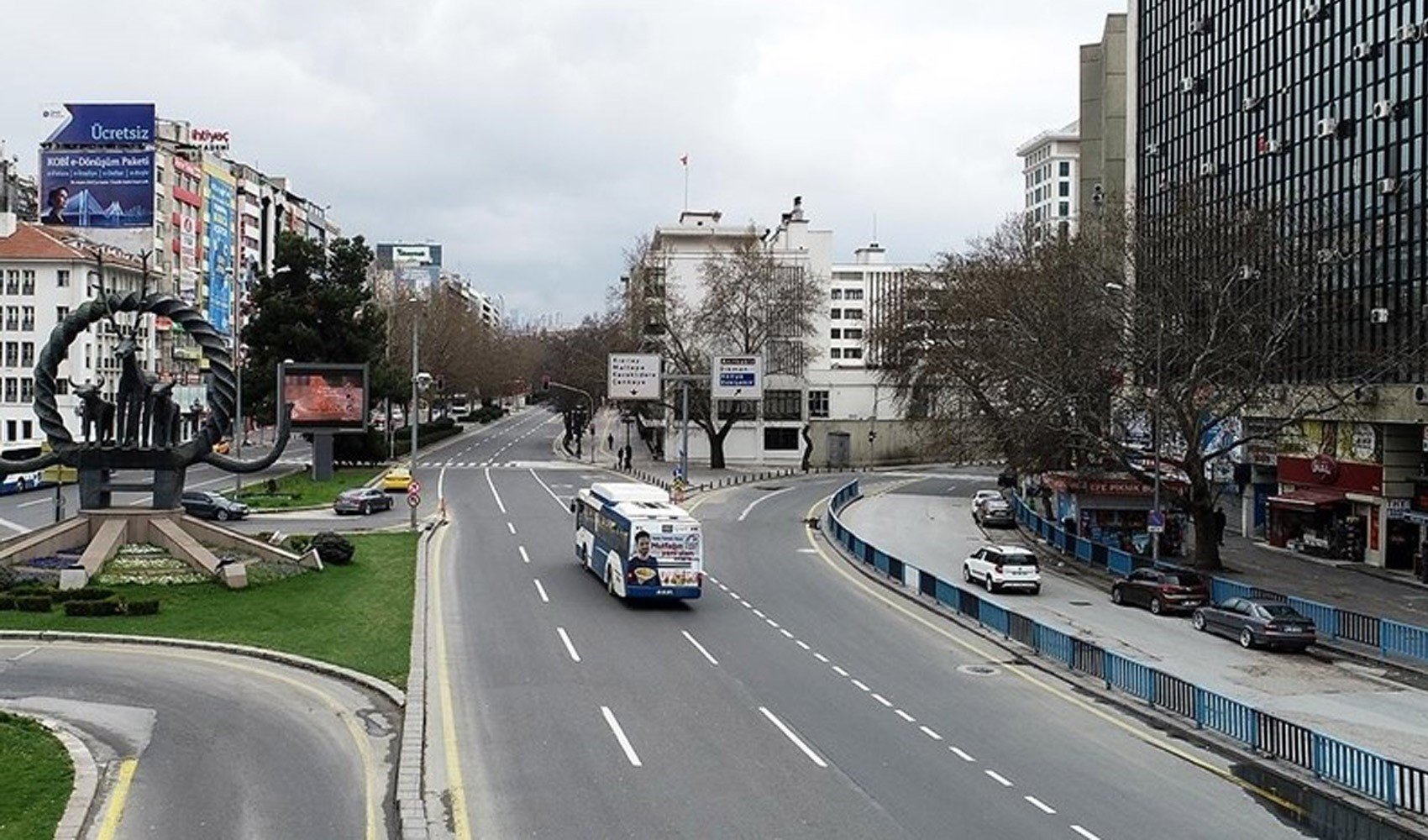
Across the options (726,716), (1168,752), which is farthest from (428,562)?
(1168,752)

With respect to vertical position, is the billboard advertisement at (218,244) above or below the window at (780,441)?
above

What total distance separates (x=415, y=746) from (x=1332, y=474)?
129ft

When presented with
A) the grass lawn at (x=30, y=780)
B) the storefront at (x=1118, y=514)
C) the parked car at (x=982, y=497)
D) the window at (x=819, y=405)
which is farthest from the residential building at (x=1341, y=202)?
the window at (x=819, y=405)

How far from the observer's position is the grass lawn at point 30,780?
15.3 metres

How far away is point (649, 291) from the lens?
89.0 m

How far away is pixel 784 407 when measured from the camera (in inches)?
3792

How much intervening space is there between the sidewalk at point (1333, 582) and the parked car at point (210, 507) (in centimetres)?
3774

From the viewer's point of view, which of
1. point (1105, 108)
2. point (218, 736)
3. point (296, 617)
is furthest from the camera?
point (1105, 108)

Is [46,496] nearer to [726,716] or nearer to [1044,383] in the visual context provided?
[1044,383]

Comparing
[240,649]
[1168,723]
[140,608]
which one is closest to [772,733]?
[1168,723]

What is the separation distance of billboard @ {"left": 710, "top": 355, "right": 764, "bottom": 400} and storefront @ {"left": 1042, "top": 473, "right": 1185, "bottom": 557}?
19969 millimetres

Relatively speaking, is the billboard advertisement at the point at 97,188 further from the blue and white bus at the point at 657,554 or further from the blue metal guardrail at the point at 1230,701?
the blue metal guardrail at the point at 1230,701

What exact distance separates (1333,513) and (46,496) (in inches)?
2217

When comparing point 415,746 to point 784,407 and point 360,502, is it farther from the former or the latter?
point 784,407
